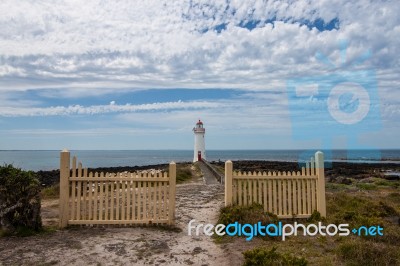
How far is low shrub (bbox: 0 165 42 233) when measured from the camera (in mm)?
7621

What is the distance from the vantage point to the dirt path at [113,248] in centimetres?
607

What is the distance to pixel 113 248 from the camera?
677cm

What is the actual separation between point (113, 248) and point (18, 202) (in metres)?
2.41

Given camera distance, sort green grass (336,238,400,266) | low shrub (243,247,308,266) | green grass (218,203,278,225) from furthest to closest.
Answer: green grass (218,203,278,225)
green grass (336,238,400,266)
low shrub (243,247,308,266)

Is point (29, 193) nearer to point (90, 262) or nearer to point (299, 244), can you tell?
point (90, 262)

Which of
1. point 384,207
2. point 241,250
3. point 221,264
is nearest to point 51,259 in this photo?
point 221,264

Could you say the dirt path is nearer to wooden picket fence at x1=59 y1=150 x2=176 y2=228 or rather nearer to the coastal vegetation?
wooden picket fence at x1=59 y1=150 x2=176 y2=228

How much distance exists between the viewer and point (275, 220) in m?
8.49

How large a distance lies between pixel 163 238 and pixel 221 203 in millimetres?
4488

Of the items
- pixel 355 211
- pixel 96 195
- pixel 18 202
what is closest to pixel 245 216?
pixel 355 211

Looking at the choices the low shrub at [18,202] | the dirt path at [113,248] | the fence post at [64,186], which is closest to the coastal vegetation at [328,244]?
the dirt path at [113,248]

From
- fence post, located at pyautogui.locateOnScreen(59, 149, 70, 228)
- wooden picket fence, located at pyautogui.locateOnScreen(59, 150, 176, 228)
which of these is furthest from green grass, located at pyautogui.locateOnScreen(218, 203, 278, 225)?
fence post, located at pyautogui.locateOnScreen(59, 149, 70, 228)

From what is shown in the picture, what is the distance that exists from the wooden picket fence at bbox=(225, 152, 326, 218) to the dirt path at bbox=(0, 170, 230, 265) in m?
1.58

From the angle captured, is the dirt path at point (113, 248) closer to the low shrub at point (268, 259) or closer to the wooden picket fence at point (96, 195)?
the wooden picket fence at point (96, 195)
